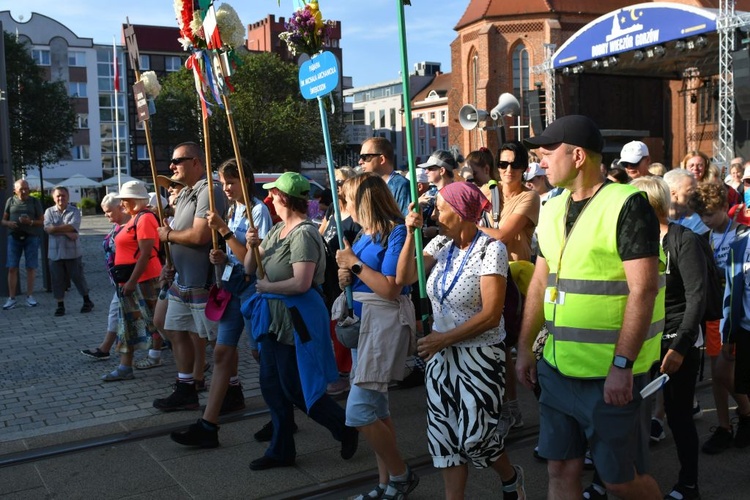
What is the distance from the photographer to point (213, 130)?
166 ft

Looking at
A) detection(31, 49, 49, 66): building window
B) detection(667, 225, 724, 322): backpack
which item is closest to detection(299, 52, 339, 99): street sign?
detection(667, 225, 724, 322): backpack

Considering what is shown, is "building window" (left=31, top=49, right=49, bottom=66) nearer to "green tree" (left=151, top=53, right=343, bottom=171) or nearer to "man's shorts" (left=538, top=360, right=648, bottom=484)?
"green tree" (left=151, top=53, right=343, bottom=171)

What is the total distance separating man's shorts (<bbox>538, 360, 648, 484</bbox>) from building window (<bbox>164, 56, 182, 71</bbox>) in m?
80.2

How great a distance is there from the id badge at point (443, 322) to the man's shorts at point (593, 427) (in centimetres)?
61

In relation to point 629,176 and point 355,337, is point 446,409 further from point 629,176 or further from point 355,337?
point 629,176

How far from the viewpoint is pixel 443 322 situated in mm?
3729

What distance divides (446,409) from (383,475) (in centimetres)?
81

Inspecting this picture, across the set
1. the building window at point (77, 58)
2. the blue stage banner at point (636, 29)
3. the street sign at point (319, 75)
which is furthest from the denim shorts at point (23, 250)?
the building window at point (77, 58)

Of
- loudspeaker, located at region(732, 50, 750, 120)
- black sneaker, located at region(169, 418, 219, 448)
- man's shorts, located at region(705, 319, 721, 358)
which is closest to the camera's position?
man's shorts, located at region(705, 319, 721, 358)

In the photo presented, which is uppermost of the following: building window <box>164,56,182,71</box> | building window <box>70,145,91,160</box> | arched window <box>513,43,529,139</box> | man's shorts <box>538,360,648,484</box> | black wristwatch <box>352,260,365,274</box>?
building window <box>164,56,182,71</box>

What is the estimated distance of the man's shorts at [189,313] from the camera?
5742 millimetres

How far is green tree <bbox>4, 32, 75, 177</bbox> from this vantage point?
3644 centimetres

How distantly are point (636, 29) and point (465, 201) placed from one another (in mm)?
18814

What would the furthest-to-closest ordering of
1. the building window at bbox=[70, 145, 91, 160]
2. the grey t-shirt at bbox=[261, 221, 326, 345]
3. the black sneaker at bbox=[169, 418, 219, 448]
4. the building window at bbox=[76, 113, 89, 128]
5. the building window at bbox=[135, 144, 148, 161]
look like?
the building window at bbox=[135, 144, 148, 161] → the building window at bbox=[76, 113, 89, 128] → the building window at bbox=[70, 145, 91, 160] → the black sneaker at bbox=[169, 418, 219, 448] → the grey t-shirt at bbox=[261, 221, 326, 345]
